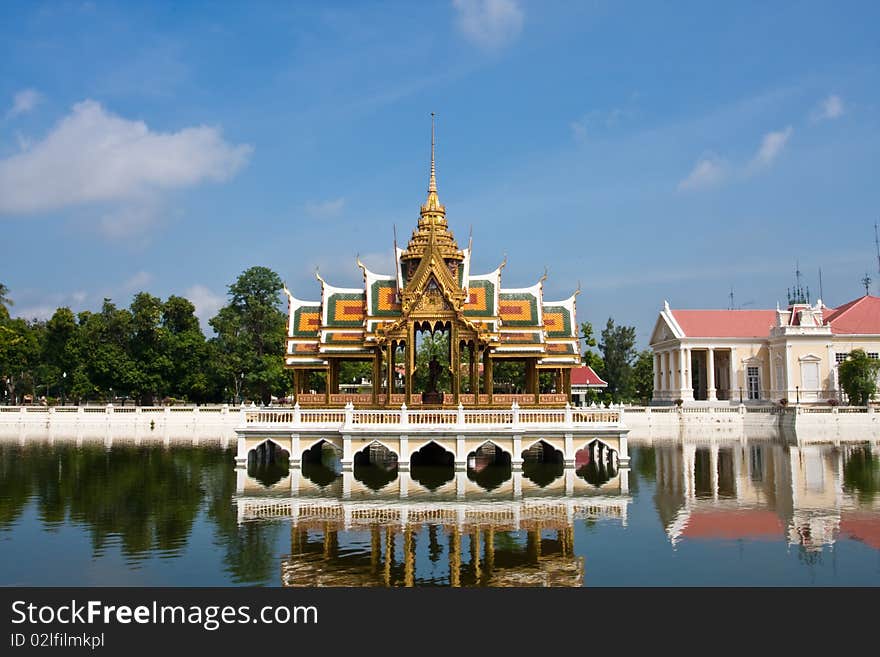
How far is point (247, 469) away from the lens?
94.4 feet

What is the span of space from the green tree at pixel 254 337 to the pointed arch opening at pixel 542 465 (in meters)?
29.8

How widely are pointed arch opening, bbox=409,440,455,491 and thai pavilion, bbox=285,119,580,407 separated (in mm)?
2280

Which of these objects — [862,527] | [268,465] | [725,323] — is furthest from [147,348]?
[862,527]

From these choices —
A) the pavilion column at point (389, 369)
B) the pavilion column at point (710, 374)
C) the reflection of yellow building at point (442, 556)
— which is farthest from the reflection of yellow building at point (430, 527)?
the pavilion column at point (710, 374)

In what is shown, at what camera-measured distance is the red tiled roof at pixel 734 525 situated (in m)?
17.1

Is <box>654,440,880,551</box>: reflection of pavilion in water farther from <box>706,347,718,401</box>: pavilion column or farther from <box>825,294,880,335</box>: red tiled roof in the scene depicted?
<box>825,294,880,335</box>: red tiled roof

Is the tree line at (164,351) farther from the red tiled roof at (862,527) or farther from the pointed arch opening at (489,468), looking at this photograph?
the red tiled roof at (862,527)

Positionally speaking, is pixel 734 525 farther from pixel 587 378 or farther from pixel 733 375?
Result: pixel 587 378

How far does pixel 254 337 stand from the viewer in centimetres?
6203

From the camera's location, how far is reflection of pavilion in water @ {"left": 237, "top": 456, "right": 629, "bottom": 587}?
13.9 meters

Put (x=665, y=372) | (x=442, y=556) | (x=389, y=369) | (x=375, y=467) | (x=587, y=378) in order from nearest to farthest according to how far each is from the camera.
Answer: (x=442, y=556)
(x=389, y=369)
(x=375, y=467)
(x=665, y=372)
(x=587, y=378)

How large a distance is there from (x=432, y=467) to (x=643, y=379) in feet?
165
